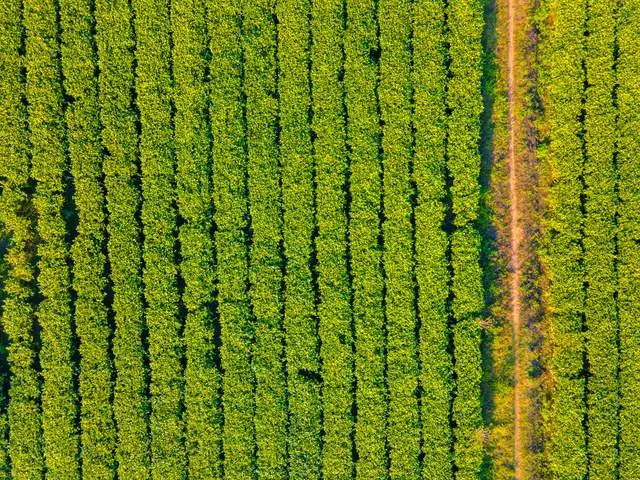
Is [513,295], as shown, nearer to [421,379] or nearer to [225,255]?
[421,379]

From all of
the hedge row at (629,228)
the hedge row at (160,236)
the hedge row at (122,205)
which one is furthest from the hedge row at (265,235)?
the hedge row at (629,228)

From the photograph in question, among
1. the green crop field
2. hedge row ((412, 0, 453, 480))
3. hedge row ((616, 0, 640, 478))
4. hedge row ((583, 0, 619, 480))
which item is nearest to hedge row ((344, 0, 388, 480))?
the green crop field

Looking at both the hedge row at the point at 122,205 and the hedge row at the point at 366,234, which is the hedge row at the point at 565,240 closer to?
the hedge row at the point at 366,234

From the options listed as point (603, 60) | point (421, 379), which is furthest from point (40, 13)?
point (603, 60)

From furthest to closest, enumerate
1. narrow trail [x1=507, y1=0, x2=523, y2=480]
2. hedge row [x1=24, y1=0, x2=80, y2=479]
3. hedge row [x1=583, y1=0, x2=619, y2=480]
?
narrow trail [x1=507, y1=0, x2=523, y2=480] → hedge row [x1=24, y1=0, x2=80, y2=479] → hedge row [x1=583, y1=0, x2=619, y2=480]

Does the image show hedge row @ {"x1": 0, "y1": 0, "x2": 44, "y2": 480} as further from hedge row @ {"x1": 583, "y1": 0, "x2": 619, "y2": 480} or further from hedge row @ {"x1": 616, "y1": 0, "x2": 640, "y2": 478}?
hedge row @ {"x1": 616, "y1": 0, "x2": 640, "y2": 478}

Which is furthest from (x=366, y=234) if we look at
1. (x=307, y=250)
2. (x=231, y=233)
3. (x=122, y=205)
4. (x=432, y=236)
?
(x=122, y=205)
